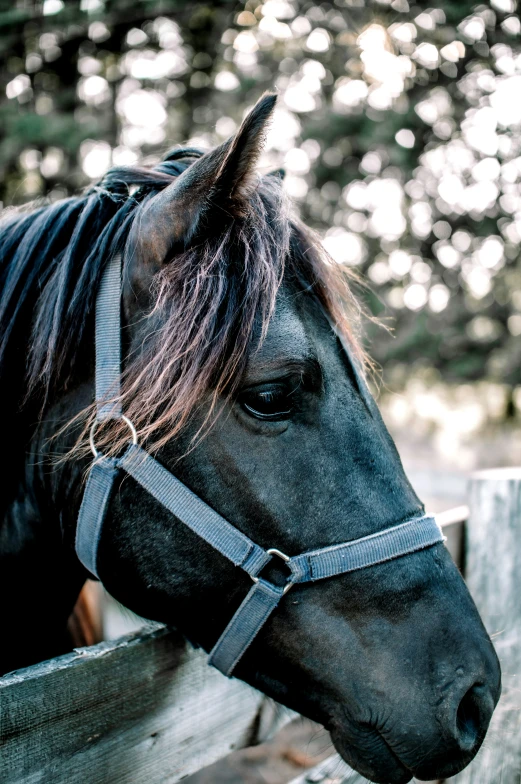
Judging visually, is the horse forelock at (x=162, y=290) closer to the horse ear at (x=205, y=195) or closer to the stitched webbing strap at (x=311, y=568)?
the horse ear at (x=205, y=195)

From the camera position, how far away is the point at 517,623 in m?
1.82

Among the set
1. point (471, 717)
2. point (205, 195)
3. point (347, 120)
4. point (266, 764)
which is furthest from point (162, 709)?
point (347, 120)

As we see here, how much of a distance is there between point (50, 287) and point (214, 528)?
2.49 ft

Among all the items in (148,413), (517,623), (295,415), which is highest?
(148,413)

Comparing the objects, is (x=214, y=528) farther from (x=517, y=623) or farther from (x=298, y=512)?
(x=517, y=623)

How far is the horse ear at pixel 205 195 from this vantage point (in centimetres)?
115

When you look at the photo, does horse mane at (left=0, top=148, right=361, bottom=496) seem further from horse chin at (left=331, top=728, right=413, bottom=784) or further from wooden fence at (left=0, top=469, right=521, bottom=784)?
horse chin at (left=331, top=728, right=413, bottom=784)

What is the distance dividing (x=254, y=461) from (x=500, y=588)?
113 centimetres

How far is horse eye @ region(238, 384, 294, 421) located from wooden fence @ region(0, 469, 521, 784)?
0.55 meters

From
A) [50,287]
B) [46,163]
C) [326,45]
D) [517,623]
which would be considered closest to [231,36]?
[326,45]

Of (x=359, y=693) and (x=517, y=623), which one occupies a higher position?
(x=359, y=693)

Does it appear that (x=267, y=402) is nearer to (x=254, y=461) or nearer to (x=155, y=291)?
(x=254, y=461)

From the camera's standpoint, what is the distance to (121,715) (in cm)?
118

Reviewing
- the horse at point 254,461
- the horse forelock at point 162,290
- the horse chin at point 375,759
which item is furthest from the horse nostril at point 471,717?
the horse forelock at point 162,290
